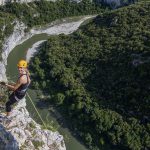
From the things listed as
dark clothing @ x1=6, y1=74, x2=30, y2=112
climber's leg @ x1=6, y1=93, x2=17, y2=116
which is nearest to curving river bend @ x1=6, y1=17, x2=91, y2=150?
climber's leg @ x1=6, y1=93, x2=17, y2=116

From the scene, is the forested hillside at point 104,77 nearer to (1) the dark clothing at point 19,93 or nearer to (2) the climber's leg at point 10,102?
(2) the climber's leg at point 10,102

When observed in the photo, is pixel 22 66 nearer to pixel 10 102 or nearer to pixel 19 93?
pixel 19 93

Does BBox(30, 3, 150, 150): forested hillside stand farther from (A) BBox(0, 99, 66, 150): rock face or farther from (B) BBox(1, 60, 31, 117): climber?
(B) BBox(1, 60, 31, 117): climber

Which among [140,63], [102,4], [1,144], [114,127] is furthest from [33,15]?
[1,144]

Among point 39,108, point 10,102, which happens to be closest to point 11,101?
point 10,102

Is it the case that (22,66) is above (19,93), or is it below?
above

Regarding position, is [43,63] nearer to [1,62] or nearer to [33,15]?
[1,62]

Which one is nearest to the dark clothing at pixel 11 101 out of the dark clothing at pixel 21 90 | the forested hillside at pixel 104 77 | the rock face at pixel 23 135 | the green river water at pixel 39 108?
the dark clothing at pixel 21 90
